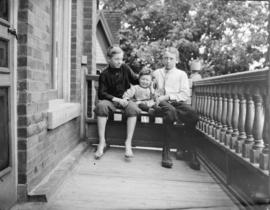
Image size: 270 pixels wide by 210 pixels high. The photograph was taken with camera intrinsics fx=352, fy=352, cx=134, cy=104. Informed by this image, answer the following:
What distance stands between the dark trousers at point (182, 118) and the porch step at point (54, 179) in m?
1.11

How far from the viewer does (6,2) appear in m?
2.35

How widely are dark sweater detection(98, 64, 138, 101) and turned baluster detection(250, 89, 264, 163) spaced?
2018 millimetres

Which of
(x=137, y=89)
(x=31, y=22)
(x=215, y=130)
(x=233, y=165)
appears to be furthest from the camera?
(x=137, y=89)

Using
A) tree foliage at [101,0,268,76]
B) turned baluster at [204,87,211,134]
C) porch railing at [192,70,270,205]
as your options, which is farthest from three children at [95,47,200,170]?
tree foliage at [101,0,268,76]

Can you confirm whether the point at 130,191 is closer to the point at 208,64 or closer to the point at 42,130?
the point at 42,130

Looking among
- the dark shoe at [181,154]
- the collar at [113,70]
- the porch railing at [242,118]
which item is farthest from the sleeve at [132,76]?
the dark shoe at [181,154]

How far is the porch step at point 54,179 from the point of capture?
261cm

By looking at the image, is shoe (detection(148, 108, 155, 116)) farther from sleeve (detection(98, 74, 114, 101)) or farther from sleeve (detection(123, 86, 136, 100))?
sleeve (detection(98, 74, 114, 101))

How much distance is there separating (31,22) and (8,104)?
2.18 feet

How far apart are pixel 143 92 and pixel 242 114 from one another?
1.83m

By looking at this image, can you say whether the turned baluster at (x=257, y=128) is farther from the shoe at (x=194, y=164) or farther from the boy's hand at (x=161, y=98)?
the boy's hand at (x=161, y=98)

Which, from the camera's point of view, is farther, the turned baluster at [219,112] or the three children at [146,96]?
the three children at [146,96]

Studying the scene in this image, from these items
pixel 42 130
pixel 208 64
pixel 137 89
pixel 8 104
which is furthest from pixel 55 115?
pixel 208 64

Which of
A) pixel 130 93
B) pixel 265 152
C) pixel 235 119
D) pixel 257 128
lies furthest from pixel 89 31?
pixel 265 152
